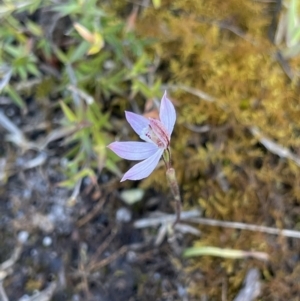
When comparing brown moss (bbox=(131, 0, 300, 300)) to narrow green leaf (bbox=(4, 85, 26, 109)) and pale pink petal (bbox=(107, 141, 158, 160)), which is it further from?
pale pink petal (bbox=(107, 141, 158, 160))

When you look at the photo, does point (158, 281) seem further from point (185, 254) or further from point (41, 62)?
point (41, 62)

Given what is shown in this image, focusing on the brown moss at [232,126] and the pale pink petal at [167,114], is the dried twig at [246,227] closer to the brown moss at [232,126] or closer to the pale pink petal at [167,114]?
the brown moss at [232,126]

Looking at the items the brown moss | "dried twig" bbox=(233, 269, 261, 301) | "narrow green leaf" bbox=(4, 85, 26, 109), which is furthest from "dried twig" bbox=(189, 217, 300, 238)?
"narrow green leaf" bbox=(4, 85, 26, 109)

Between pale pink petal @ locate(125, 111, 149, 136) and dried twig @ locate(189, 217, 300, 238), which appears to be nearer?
pale pink petal @ locate(125, 111, 149, 136)

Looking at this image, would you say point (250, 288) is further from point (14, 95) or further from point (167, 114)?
point (14, 95)

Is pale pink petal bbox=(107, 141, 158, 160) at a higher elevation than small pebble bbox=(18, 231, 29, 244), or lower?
higher

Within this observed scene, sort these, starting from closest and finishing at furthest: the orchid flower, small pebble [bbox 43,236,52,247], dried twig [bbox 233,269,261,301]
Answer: the orchid flower, dried twig [bbox 233,269,261,301], small pebble [bbox 43,236,52,247]

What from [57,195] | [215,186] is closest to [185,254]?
[215,186]
